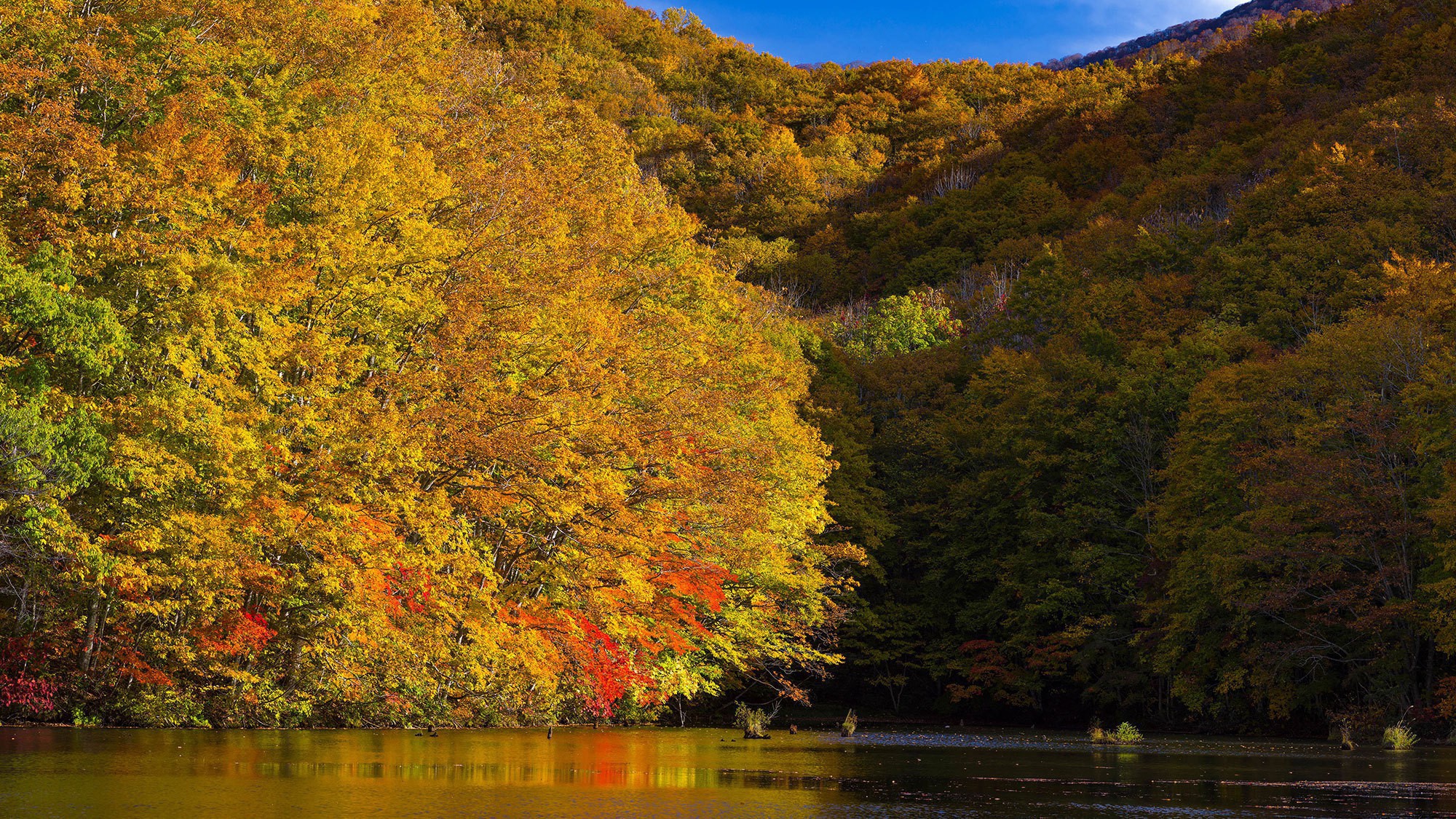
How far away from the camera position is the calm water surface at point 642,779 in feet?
41.8

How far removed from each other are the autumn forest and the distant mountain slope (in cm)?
5738

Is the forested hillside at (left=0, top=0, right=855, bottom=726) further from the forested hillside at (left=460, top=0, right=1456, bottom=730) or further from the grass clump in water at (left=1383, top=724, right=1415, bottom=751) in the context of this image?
the forested hillside at (left=460, top=0, right=1456, bottom=730)

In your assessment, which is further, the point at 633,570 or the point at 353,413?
the point at 633,570

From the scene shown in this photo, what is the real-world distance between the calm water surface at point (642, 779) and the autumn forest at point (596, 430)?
3488 mm

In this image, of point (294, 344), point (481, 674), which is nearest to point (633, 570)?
point (481, 674)

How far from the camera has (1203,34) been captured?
142500mm

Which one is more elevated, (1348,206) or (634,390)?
(1348,206)

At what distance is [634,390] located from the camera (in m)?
34.8

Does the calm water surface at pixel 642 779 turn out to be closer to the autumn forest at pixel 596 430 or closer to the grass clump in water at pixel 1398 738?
the grass clump in water at pixel 1398 738

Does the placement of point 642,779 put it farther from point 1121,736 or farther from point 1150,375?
point 1150,375

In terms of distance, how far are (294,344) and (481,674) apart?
810cm

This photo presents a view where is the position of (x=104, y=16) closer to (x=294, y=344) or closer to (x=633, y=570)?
(x=294, y=344)

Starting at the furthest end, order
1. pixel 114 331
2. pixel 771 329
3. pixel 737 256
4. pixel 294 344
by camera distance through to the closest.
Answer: pixel 737 256 → pixel 771 329 → pixel 294 344 → pixel 114 331

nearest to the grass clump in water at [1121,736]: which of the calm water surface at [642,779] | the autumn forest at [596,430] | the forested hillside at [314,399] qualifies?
the autumn forest at [596,430]
